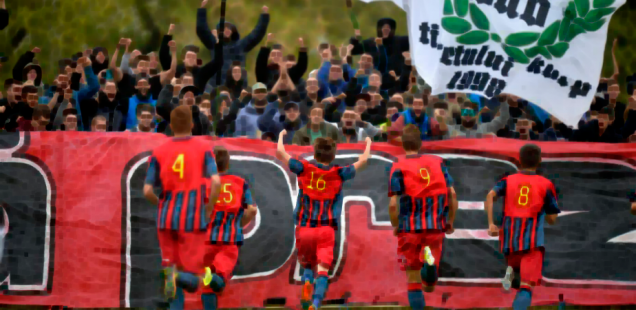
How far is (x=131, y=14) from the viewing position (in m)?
14.0

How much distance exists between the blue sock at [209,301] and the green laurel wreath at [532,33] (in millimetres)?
3753

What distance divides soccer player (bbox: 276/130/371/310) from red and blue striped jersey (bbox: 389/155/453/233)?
455 millimetres

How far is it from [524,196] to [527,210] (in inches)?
5.1

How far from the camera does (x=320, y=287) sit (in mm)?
6887

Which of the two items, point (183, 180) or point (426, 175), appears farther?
point (426, 175)

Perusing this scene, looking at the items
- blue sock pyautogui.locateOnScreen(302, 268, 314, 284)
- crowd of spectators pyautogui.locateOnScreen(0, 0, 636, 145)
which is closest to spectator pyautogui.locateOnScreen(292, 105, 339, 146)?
crowd of spectators pyautogui.locateOnScreen(0, 0, 636, 145)

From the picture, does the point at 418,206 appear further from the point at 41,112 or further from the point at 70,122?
the point at 41,112

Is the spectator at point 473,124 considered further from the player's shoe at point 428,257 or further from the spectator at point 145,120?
the spectator at point 145,120

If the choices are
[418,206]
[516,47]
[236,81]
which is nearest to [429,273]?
[418,206]

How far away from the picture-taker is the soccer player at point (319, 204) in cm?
700

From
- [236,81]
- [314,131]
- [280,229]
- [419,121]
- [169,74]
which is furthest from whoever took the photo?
[169,74]

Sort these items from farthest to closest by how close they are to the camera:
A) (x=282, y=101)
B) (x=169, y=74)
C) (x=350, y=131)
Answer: (x=169, y=74) < (x=282, y=101) < (x=350, y=131)

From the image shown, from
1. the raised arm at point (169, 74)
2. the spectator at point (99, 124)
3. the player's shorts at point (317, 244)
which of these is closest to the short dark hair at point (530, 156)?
the player's shorts at point (317, 244)

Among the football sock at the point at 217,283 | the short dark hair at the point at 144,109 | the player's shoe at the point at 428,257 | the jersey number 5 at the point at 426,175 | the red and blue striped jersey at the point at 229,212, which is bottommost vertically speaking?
the football sock at the point at 217,283
